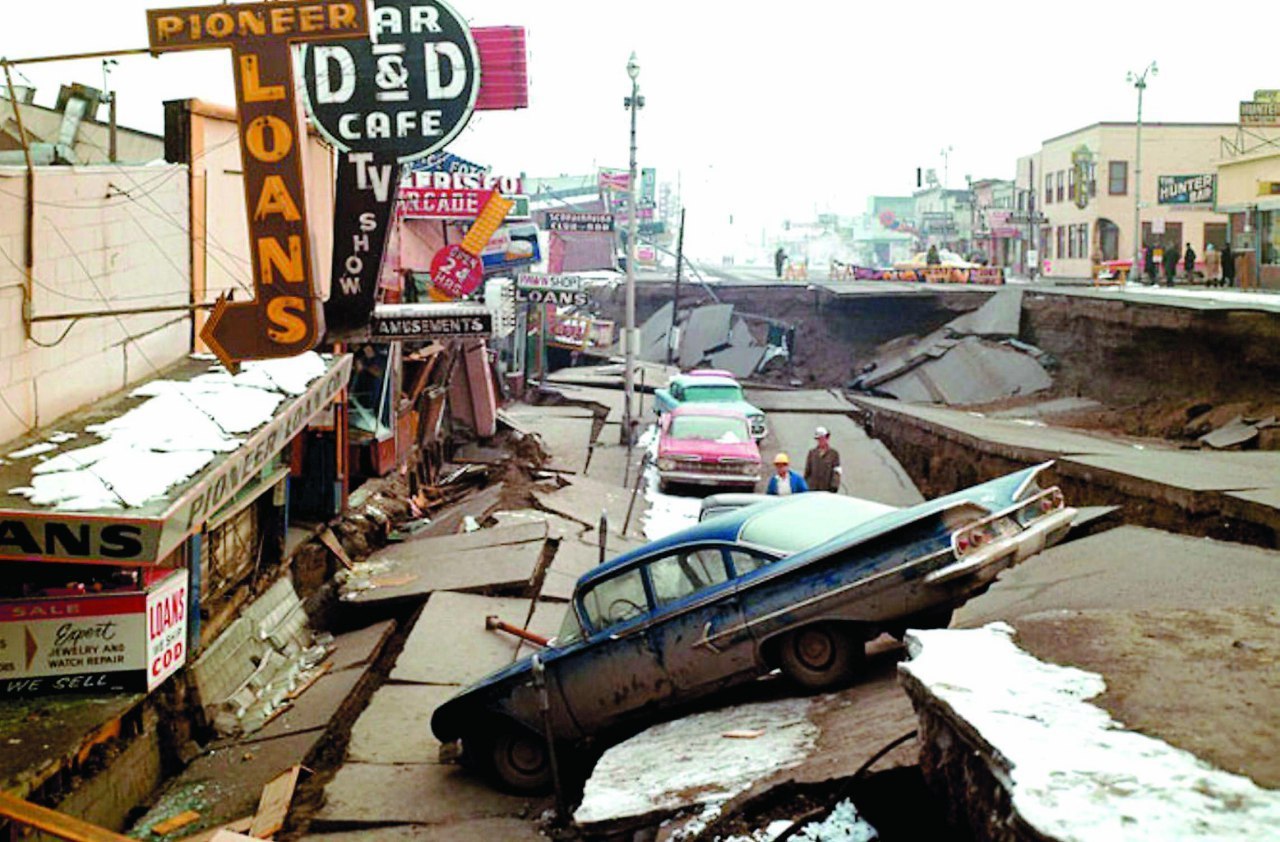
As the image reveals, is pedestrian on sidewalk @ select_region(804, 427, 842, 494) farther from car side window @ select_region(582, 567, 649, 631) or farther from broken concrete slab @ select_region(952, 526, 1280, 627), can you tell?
car side window @ select_region(582, 567, 649, 631)

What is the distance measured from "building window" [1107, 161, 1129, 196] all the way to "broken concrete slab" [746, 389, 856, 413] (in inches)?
1620

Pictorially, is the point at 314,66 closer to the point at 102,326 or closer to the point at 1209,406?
the point at 102,326

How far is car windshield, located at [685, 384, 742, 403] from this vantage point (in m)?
27.3

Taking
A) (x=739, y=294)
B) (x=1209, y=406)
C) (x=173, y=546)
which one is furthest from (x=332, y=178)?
(x=739, y=294)

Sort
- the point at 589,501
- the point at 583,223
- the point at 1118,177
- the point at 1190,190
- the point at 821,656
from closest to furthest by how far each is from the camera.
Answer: the point at 821,656 < the point at 589,501 < the point at 583,223 < the point at 1190,190 < the point at 1118,177

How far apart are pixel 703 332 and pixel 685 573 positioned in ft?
125

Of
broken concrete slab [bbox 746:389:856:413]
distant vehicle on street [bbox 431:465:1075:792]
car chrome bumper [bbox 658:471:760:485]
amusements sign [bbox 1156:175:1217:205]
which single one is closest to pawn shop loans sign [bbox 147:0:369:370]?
distant vehicle on street [bbox 431:465:1075:792]

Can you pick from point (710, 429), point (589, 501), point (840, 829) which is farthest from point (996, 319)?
point (840, 829)

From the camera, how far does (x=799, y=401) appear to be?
106 feet

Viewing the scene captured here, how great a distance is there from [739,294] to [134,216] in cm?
3780

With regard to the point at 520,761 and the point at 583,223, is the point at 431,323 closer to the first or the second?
the point at 520,761

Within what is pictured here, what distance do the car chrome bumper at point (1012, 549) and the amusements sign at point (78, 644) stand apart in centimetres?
571

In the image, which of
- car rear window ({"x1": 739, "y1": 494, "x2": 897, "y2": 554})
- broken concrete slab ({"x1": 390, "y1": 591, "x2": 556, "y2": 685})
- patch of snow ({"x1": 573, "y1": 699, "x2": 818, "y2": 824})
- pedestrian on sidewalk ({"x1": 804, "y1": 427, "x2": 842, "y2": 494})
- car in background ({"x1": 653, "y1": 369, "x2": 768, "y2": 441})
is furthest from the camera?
car in background ({"x1": 653, "y1": 369, "x2": 768, "y2": 441})

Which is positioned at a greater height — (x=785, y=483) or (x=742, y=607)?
(x=742, y=607)
